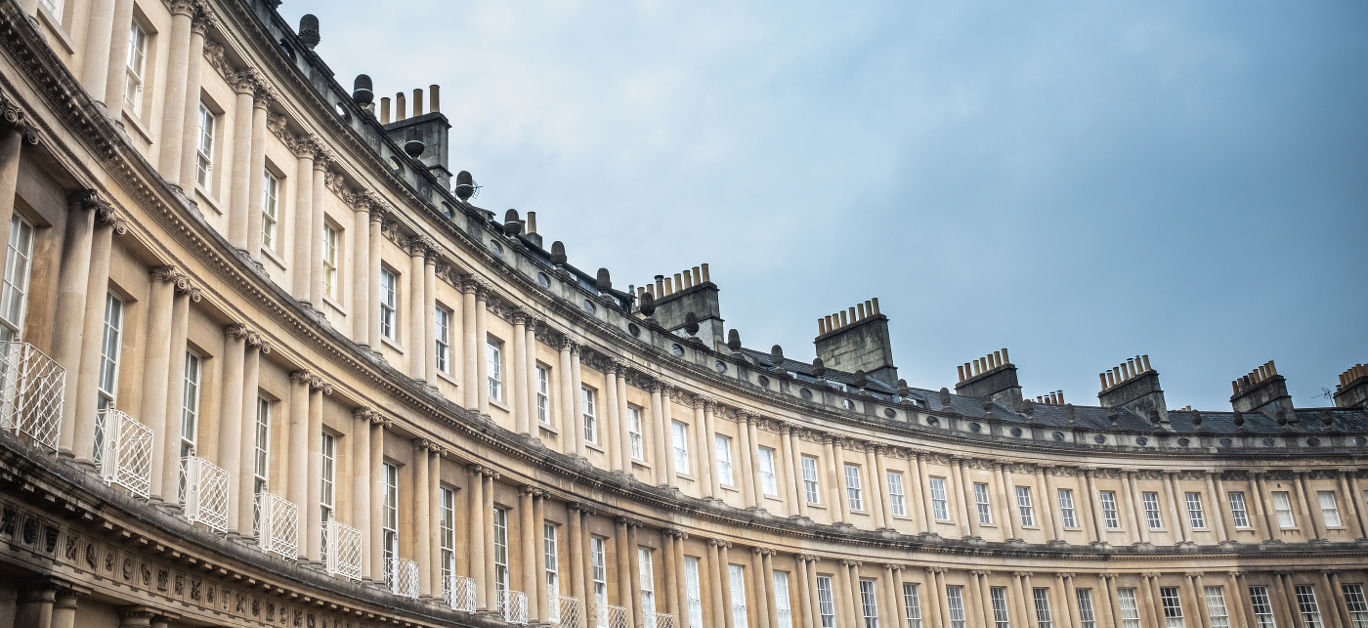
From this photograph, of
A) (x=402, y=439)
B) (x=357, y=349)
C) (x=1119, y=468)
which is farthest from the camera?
(x=1119, y=468)

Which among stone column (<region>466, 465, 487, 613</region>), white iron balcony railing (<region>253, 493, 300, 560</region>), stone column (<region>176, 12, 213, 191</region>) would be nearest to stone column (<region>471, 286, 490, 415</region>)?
stone column (<region>466, 465, 487, 613</region>)

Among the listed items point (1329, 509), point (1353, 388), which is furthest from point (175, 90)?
point (1353, 388)

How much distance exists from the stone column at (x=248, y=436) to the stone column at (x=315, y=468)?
117cm

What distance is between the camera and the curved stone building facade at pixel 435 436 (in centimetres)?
1297

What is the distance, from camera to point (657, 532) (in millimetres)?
28547

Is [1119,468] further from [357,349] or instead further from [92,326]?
[92,326]

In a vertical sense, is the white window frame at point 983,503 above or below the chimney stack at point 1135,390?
below

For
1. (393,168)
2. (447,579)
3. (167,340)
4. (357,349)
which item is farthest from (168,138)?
(447,579)

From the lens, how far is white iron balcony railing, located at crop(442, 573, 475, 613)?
21.3 m

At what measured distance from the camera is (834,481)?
115 ft

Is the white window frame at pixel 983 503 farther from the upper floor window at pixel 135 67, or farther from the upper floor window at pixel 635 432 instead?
the upper floor window at pixel 135 67

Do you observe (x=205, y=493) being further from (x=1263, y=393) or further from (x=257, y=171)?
(x=1263, y=393)

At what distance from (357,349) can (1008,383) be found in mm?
31593

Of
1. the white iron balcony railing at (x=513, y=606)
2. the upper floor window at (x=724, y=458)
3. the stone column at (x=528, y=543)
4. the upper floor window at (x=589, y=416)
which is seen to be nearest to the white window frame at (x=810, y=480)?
the upper floor window at (x=724, y=458)
